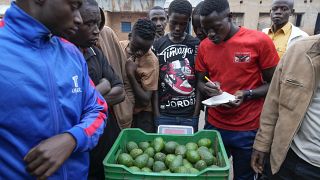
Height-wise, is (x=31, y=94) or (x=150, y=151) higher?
(x=31, y=94)

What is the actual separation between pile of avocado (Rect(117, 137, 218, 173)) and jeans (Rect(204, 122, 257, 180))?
432mm

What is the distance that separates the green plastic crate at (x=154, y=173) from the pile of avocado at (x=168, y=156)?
0.17ft

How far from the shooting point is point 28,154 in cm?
108

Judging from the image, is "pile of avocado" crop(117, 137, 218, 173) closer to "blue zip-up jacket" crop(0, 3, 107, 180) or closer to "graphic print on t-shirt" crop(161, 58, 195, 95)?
"blue zip-up jacket" crop(0, 3, 107, 180)

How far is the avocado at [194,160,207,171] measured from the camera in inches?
71.3

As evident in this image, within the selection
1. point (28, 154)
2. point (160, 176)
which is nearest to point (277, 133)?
Result: point (160, 176)

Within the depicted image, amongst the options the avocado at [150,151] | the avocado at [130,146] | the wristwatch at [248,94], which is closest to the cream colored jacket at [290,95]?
the wristwatch at [248,94]

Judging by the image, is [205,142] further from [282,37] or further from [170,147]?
[282,37]

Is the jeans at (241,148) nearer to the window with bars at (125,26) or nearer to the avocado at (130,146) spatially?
the avocado at (130,146)

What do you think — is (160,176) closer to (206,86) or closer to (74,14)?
(74,14)

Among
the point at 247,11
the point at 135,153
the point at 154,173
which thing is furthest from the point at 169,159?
the point at 247,11

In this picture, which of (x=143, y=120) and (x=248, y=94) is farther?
(x=143, y=120)

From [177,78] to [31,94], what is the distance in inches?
70.0

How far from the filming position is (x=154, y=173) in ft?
4.98
